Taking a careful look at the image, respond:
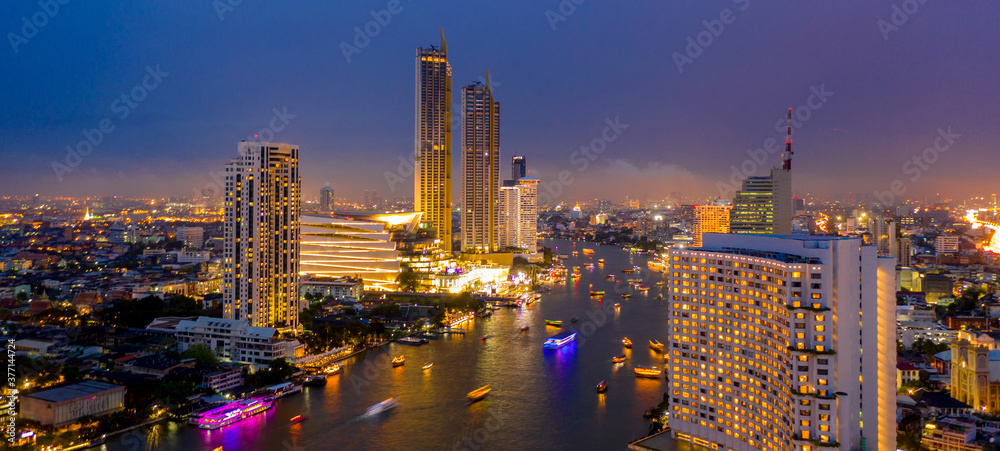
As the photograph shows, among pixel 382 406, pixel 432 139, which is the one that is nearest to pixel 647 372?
pixel 382 406

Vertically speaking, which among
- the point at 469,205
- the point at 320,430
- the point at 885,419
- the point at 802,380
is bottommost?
the point at 320,430

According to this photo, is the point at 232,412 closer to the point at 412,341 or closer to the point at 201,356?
the point at 201,356

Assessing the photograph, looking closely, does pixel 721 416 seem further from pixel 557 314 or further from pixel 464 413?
pixel 557 314

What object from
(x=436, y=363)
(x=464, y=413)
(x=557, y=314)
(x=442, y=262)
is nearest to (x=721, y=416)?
(x=464, y=413)

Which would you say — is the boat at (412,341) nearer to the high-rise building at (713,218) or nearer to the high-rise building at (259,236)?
the high-rise building at (259,236)

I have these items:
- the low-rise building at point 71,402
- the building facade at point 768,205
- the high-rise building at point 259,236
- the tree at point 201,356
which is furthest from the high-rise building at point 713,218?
the low-rise building at point 71,402
